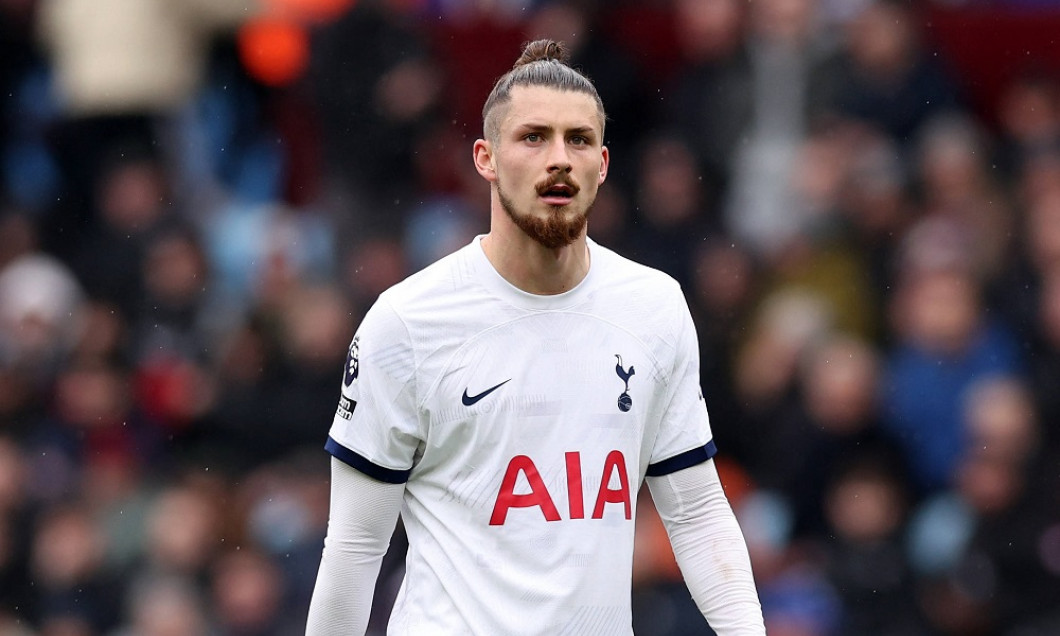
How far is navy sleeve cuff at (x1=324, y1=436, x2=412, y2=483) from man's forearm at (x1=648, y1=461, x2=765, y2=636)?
2.42 feet

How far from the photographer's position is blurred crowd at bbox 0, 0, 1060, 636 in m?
9.16

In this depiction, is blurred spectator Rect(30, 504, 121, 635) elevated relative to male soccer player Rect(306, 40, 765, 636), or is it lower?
lower

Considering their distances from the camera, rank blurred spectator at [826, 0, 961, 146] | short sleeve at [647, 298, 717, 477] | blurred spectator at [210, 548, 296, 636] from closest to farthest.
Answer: short sleeve at [647, 298, 717, 477], blurred spectator at [210, 548, 296, 636], blurred spectator at [826, 0, 961, 146]

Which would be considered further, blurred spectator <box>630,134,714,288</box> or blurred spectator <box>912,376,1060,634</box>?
blurred spectator <box>630,134,714,288</box>

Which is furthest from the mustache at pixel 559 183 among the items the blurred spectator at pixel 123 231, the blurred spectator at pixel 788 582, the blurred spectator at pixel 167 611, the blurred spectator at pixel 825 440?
the blurred spectator at pixel 123 231

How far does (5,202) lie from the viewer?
13391 millimetres

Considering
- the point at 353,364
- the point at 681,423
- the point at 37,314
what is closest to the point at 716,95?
the point at 37,314

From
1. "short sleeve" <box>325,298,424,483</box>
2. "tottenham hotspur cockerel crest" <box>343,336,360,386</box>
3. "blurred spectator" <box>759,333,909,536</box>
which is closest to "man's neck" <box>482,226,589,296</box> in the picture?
"short sleeve" <box>325,298,424,483</box>

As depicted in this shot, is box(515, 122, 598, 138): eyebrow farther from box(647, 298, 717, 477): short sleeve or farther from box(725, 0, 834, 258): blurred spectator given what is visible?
box(725, 0, 834, 258): blurred spectator

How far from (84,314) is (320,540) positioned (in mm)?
2916

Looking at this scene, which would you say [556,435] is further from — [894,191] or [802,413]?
[894,191]

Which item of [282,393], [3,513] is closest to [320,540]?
[282,393]

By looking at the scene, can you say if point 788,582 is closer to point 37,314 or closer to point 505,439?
point 505,439

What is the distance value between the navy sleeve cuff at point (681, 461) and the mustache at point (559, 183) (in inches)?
32.0
